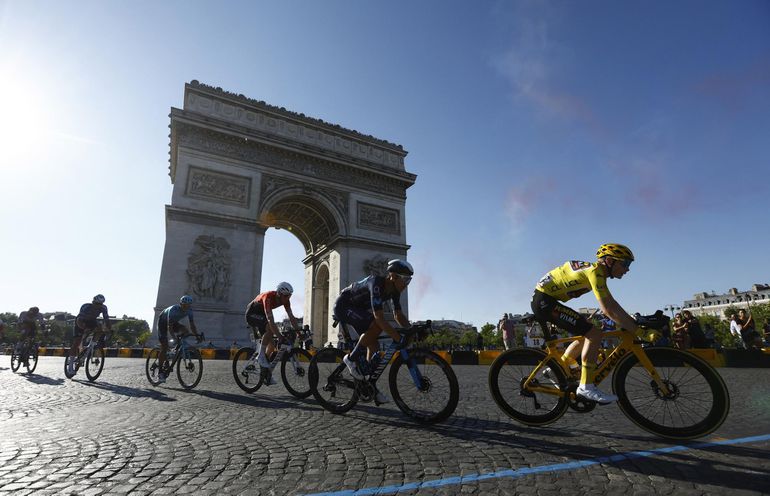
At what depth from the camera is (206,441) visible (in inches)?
117

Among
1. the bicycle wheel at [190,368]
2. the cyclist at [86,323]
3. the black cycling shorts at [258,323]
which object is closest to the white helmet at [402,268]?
the black cycling shorts at [258,323]

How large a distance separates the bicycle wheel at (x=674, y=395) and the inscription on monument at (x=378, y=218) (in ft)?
74.7

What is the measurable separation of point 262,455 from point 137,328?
11971cm

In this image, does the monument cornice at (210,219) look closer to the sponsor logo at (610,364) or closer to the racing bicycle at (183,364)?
the racing bicycle at (183,364)

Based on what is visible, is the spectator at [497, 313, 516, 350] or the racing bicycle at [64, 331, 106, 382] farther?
the spectator at [497, 313, 516, 350]

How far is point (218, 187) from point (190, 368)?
17.0 metres

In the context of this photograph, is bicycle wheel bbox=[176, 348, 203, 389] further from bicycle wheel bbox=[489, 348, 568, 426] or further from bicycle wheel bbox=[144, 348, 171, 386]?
bicycle wheel bbox=[489, 348, 568, 426]

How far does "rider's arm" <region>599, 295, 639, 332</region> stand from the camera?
10.1 ft

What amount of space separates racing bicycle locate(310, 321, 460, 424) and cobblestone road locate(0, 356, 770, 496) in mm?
149

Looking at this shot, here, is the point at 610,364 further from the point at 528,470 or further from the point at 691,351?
the point at 691,351

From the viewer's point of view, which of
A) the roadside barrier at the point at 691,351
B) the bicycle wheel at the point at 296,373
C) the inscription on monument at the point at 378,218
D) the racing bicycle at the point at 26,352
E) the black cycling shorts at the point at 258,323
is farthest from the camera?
the inscription on monument at the point at 378,218

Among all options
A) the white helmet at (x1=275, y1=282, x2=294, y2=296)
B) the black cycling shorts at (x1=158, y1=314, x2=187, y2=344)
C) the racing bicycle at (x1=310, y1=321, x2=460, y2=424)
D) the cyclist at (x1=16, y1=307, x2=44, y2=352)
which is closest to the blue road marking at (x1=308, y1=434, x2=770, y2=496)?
the racing bicycle at (x1=310, y1=321, x2=460, y2=424)

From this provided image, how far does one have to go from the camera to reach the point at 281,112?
2486 centimetres

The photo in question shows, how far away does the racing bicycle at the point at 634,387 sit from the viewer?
2.93m
